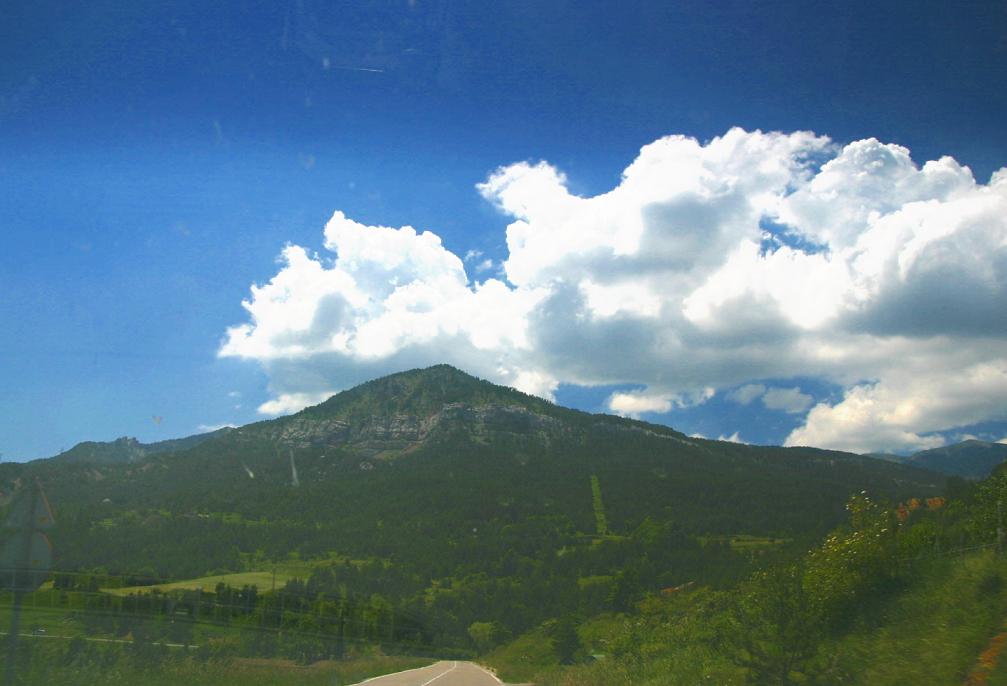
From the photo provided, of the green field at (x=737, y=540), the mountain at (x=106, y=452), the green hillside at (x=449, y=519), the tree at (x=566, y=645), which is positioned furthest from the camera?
the green field at (x=737, y=540)

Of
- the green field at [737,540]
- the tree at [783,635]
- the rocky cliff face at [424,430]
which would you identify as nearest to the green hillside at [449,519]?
the green field at [737,540]

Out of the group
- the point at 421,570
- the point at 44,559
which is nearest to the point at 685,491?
the point at 421,570

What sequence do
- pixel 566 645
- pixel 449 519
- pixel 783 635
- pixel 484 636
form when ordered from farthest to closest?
pixel 449 519 < pixel 484 636 < pixel 566 645 < pixel 783 635

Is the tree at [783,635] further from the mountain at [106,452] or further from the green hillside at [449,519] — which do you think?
the mountain at [106,452]

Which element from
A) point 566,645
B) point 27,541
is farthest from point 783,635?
point 566,645

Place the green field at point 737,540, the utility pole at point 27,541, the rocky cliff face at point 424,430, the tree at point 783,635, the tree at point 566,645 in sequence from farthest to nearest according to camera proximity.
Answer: the rocky cliff face at point 424,430
the green field at point 737,540
the tree at point 566,645
the tree at point 783,635
the utility pole at point 27,541

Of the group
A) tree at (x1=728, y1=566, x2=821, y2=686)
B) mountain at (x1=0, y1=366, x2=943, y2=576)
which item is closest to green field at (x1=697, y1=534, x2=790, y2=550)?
mountain at (x1=0, y1=366, x2=943, y2=576)

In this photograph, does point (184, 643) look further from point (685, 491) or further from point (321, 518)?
point (685, 491)

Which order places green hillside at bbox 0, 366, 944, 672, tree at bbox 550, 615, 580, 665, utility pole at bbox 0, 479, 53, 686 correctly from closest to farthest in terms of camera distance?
utility pole at bbox 0, 479, 53, 686, tree at bbox 550, 615, 580, 665, green hillside at bbox 0, 366, 944, 672

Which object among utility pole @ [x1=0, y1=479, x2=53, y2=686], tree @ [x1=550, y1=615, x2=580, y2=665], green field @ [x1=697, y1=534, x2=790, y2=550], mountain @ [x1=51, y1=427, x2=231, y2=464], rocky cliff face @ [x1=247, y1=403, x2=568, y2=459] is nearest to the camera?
utility pole @ [x1=0, y1=479, x2=53, y2=686]

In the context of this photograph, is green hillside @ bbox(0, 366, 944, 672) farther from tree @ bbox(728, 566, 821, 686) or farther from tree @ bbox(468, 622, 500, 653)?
tree @ bbox(728, 566, 821, 686)

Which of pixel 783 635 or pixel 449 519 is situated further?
pixel 449 519

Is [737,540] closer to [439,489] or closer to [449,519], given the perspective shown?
[449,519]

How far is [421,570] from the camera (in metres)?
92.9
